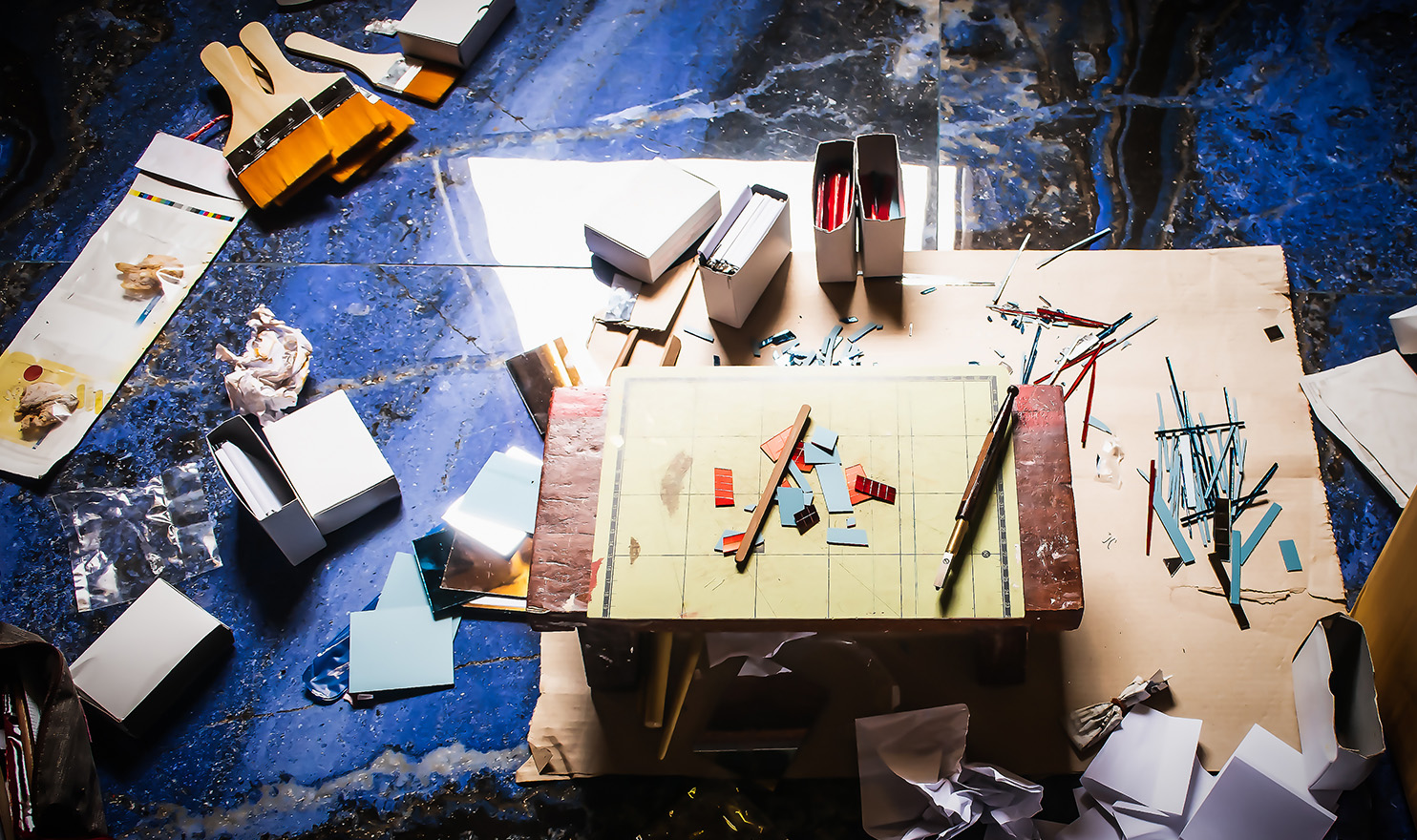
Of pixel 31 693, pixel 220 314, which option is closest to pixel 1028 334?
pixel 220 314

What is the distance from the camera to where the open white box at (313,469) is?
2.18 metres

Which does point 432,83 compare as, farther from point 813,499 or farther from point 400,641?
point 813,499

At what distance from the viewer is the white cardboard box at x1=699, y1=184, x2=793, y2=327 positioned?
2.25 metres

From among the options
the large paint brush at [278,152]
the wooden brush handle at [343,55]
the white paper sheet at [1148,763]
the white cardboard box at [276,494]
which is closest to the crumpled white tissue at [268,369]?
the white cardboard box at [276,494]

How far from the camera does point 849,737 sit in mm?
1975

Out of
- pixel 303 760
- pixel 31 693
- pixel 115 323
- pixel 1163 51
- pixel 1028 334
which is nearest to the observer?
pixel 31 693

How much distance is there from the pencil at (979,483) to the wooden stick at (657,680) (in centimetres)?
66

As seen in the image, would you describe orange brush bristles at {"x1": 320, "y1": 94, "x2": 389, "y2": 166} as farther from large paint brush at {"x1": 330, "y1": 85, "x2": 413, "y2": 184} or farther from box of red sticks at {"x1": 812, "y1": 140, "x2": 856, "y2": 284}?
box of red sticks at {"x1": 812, "y1": 140, "x2": 856, "y2": 284}

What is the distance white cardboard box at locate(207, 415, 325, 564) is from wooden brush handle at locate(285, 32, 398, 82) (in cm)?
129

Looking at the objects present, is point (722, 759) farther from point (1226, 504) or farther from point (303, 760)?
point (1226, 504)

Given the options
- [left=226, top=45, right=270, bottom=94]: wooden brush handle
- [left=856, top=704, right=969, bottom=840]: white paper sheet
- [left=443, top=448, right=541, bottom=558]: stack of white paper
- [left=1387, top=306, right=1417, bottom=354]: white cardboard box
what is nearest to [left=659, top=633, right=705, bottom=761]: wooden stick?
[left=856, top=704, right=969, bottom=840]: white paper sheet

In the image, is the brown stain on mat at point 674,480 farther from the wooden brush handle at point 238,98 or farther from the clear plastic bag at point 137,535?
the wooden brush handle at point 238,98

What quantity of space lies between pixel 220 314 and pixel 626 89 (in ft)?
4.45

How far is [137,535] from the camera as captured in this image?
2332 millimetres
